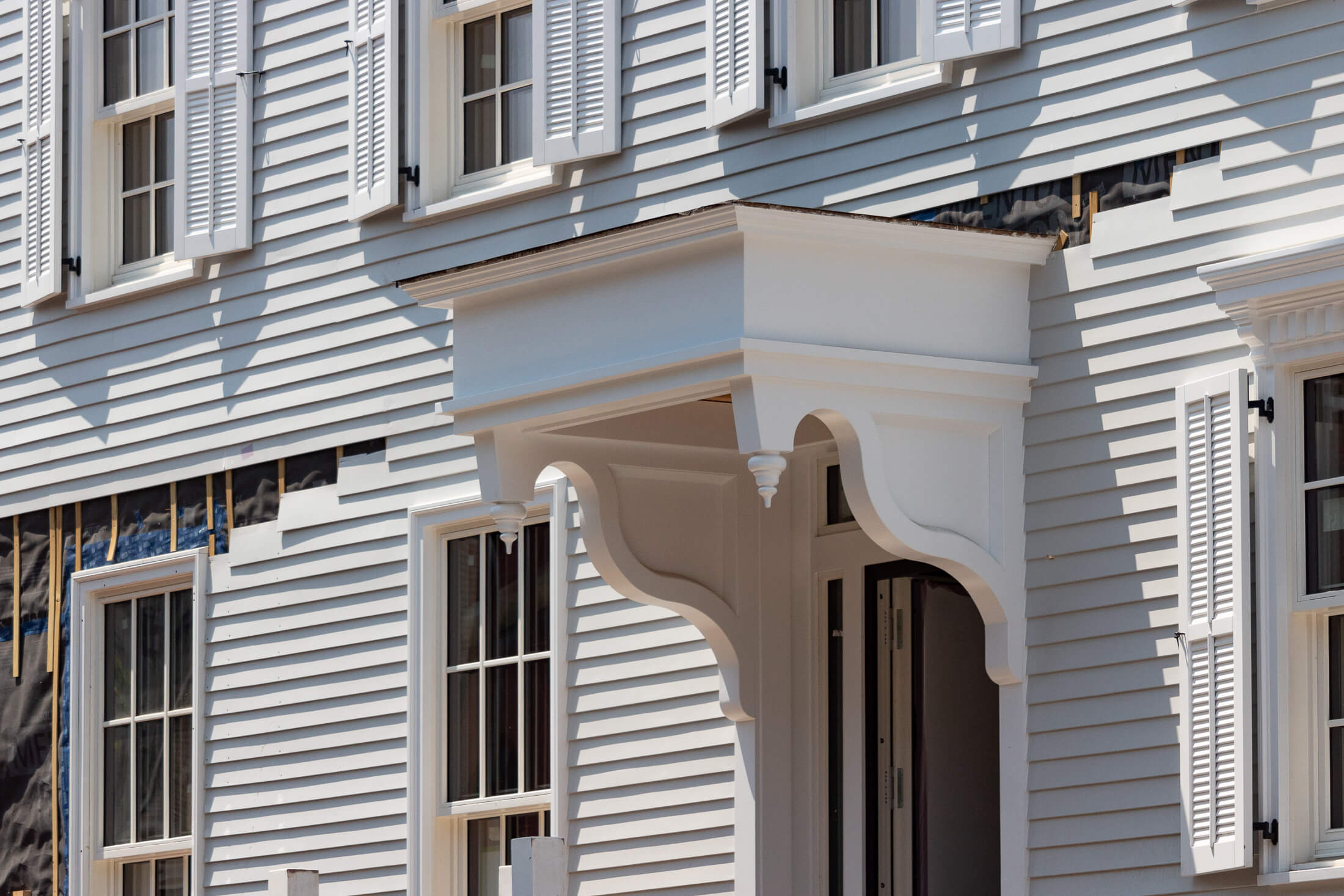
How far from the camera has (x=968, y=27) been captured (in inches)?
356

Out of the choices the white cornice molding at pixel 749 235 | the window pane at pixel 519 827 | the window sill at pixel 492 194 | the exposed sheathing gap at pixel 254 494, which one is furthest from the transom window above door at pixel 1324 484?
the exposed sheathing gap at pixel 254 494

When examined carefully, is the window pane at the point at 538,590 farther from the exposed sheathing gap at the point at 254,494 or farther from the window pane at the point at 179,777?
the window pane at the point at 179,777

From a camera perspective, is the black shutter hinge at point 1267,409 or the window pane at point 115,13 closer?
the black shutter hinge at point 1267,409

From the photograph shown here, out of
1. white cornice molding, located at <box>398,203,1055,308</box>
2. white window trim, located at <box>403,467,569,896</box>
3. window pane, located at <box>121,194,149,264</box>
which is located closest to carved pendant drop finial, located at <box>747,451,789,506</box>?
white cornice molding, located at <box>398,203,1055,308</box>

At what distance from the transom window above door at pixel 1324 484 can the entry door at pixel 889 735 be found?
2221 millimetres

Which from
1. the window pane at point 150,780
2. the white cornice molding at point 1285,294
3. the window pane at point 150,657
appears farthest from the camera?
the window pane at point 150,657

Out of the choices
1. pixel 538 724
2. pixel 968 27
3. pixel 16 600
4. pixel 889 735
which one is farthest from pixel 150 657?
pixel 968 27

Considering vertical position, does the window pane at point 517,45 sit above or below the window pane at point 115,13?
below

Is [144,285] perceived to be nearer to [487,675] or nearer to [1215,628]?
[487,675]

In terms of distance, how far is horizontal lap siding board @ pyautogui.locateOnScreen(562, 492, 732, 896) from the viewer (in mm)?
9828

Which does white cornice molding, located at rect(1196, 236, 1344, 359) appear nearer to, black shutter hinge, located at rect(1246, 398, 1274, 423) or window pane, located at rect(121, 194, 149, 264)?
black shutter hinge, located at rect(1246, 398, 1274, 423)

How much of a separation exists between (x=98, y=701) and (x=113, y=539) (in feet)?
2.77

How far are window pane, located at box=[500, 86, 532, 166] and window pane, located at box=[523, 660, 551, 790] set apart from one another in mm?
2324

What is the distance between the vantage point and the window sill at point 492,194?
35.0 ft
